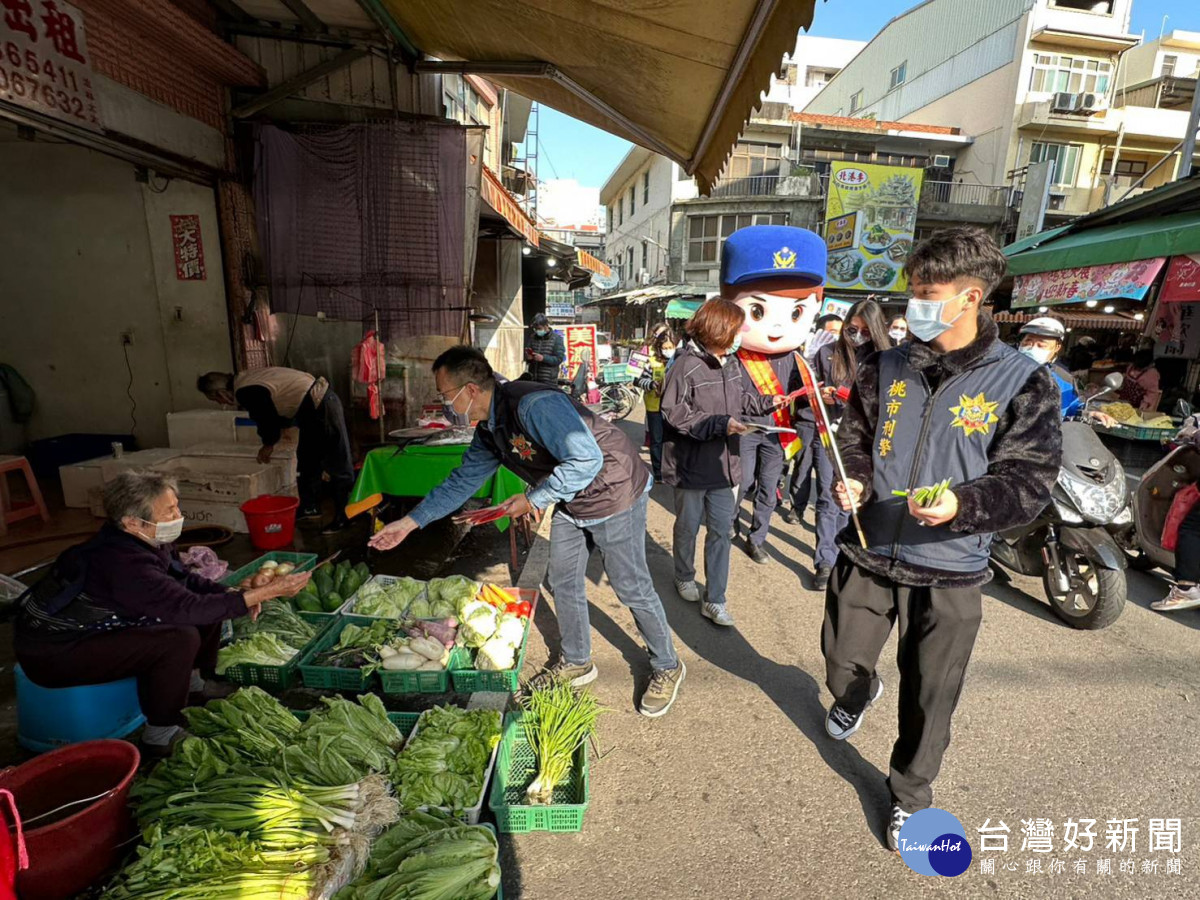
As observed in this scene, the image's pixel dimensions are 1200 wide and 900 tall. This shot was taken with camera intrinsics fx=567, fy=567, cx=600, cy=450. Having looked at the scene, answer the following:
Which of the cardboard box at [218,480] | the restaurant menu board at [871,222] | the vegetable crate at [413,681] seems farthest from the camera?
the restaurant menu board at [871,222]

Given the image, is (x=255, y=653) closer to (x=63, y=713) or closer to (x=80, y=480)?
(x=63, y=713)

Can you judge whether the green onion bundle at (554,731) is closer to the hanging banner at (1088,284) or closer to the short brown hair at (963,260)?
the short brown hair at (963,260)

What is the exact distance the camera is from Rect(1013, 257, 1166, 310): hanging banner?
21.5 feet

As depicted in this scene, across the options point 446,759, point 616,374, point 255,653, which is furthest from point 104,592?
point 616,374

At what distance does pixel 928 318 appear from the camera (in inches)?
76.0

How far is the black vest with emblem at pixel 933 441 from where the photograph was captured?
6.10 ft

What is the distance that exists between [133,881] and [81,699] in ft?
3.92

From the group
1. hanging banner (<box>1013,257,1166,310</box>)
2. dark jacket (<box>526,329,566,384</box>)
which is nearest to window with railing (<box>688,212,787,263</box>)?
hanging banner (<box>1013,257,1166,310</box>)

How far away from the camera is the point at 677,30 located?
2904 mm

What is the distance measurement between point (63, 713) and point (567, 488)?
2.30 metres

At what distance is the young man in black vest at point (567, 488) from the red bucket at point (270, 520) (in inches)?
94.2

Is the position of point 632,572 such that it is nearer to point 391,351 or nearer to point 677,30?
point 677,30

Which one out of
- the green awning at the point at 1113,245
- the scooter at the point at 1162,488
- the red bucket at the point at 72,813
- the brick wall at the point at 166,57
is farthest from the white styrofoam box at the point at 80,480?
the green awning at the point at 1113,245

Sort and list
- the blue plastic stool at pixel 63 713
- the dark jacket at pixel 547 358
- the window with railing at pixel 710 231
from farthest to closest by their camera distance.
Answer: the window with railing at pixel 710 231 < the dark jacket at pixel 547 358 < the blue plastic stool at pixel 63 713
